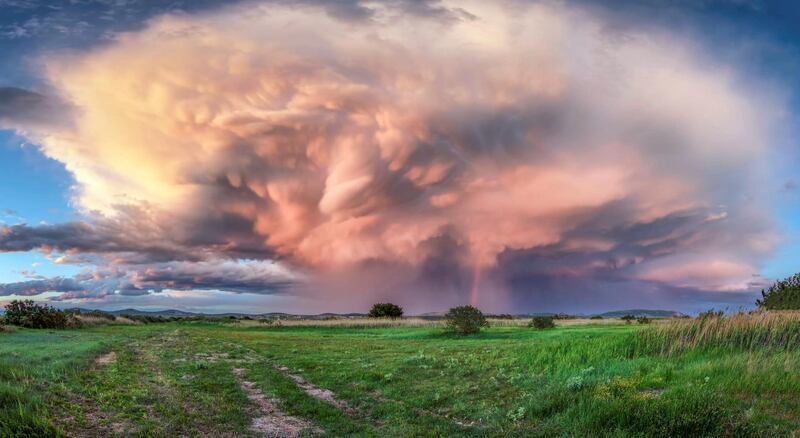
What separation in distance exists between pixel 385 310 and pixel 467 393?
111 m

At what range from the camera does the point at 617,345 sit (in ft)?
76.8

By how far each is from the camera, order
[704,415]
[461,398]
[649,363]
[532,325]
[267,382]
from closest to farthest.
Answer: [704,415], [461,398], [649,363], [267,382], [532,325]

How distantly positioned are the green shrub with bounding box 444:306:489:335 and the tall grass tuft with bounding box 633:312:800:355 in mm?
31925

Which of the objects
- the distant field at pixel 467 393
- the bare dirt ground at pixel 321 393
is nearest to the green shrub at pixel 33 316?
the distant field at pixel 467 393

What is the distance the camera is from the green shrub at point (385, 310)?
12650 cm

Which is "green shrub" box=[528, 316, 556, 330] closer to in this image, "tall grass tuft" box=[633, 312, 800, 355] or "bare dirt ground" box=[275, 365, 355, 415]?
"tall grass tuft" box=[633, 312, 800, 355]

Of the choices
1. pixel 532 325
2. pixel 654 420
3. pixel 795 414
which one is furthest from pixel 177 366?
pixel 532 325

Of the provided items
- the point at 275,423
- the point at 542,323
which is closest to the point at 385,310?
the point at 542,323

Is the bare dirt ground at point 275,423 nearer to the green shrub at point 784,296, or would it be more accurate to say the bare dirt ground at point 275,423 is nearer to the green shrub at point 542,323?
the green shrub at point 542,323

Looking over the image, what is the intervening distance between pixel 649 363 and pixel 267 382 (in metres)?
15.6

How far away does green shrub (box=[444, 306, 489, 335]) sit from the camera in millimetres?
55000

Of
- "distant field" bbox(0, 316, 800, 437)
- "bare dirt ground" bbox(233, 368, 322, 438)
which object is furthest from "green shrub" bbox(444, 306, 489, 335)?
"bare dirt ground" bbox(233, 368, 322, 438)

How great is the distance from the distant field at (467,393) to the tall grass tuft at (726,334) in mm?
60

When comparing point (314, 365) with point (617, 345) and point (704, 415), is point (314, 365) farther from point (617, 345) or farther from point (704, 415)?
point (704, 415)
